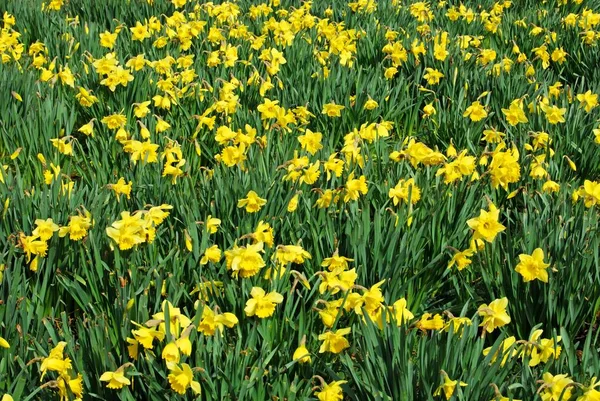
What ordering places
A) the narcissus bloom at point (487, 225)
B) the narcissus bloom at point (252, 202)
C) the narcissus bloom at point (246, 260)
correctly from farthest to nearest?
the narcissus bloom at point (252, 202) → the narcissus bloom at point (487, 225) → the narcissus bloom at point (246, 260)

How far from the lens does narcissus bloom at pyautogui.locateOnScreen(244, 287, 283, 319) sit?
1946 mm

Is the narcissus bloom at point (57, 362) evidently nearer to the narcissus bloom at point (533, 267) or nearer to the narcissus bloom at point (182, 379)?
the narcissus bloom at point (182, 379)

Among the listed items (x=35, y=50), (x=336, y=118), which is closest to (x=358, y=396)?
(x=336, y=118)

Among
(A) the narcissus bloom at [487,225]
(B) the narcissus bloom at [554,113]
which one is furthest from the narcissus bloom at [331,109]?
(A) the narcissus bloom at [487,225]

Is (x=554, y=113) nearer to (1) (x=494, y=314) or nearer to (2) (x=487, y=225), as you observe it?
(2) (x=487, y=225)

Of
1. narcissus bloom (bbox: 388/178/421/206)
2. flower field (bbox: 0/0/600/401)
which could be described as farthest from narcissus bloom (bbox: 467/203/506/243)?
narcissus bloom (bbox: 388/178/421/206)

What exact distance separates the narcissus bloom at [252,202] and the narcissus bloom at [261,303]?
0.56 m

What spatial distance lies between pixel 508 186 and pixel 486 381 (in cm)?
135

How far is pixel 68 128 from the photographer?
3.49 m

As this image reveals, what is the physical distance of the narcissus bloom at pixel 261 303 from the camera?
1946 mm

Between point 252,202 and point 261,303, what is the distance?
604 millimetres

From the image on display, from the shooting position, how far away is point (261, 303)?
1.96 meters

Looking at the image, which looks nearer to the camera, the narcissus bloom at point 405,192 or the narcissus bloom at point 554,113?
the narcissus bloom at point 405,192

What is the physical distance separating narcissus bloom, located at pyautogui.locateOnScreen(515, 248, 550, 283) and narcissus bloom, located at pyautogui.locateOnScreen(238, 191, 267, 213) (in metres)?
0.86
